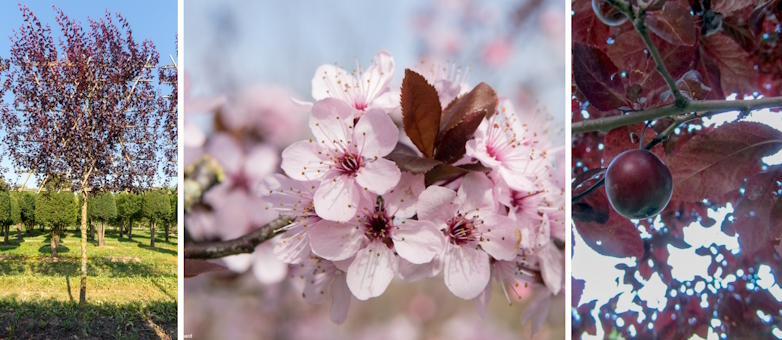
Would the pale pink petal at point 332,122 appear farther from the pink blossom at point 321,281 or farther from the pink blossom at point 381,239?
the pink blossom at point 321,281

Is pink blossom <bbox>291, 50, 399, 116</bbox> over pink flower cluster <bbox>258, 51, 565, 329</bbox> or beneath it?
over

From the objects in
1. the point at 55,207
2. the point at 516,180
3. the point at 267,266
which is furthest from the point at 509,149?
the point at 55,207

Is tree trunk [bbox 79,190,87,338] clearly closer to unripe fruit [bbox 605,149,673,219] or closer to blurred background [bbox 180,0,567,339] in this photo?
blurred background [bbox 180,0,567,339]

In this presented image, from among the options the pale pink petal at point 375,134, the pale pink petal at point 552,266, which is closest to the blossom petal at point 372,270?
the pale pink petal at point 375,134

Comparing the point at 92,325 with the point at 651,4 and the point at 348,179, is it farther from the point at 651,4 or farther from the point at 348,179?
the point at 651,4

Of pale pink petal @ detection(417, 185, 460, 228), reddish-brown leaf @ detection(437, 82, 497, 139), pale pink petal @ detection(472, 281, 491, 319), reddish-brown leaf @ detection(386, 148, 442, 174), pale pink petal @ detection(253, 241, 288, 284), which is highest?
reddish-brown leaf @ detection(437, 82, 497, 139)

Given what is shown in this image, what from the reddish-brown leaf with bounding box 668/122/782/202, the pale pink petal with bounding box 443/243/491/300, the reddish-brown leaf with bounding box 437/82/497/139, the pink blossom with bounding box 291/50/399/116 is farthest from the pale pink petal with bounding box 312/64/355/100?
the reddish-brown leaf with bounding box 668/122/782/202

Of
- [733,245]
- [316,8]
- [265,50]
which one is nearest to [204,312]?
[265,50]

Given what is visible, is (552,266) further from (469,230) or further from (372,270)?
(372,270)
